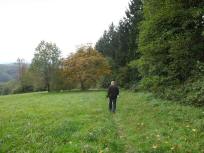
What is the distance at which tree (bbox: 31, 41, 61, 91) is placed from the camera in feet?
234

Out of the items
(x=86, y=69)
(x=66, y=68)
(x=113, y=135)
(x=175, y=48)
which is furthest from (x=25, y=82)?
(x=113, y=135)

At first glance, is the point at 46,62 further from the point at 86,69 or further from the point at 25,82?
the point at 25,82

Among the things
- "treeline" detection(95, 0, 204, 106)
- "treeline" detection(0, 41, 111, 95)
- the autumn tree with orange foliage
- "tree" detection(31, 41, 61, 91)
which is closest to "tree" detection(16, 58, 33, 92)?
"treeline" detection(0, 41, 111, 95)

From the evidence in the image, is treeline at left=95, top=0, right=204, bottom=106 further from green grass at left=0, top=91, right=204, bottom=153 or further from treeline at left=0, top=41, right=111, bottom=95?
treeline at left=0, top=41, right=111, bottom=95

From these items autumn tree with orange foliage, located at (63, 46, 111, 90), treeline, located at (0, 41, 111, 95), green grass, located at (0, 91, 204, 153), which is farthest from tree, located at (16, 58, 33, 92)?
green grass, located at (0, 91, 204, 153)

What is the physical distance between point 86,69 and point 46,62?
8.84 m

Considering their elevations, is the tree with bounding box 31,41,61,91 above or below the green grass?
above

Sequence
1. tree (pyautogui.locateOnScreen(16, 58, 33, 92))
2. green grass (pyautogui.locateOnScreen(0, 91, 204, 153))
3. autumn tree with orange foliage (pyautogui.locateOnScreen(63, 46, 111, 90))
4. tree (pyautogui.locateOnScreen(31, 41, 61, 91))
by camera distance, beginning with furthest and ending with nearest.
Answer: tree (pyautogui.locateOnScreen(16, 58, 33, 92))
tree (pyautogui.locateOnScreen(31, 41, 61, 91))
autumn tree with orange foliage (pyautogui.locateOnScreen(63, 46, 111, 90))
green grass (pyautogui.locateOnScreen(0, 91, 204, 153))

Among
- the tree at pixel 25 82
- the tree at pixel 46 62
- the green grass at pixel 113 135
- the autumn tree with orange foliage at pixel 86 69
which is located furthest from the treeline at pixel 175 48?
the tree at pixel 25 82

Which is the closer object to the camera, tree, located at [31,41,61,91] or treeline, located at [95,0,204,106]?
treeline, located at [95,0,204,106]

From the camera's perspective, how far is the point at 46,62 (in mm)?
71750

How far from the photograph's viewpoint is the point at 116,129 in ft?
53.1

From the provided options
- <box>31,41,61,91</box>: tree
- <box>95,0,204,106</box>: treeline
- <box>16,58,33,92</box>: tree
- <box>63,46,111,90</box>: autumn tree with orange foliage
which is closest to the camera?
<box>95,0,204,106</box>: treeline

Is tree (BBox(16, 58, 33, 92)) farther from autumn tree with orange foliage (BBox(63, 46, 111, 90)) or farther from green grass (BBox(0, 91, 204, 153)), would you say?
green grass (BBox(0, 91, 204, 153))
